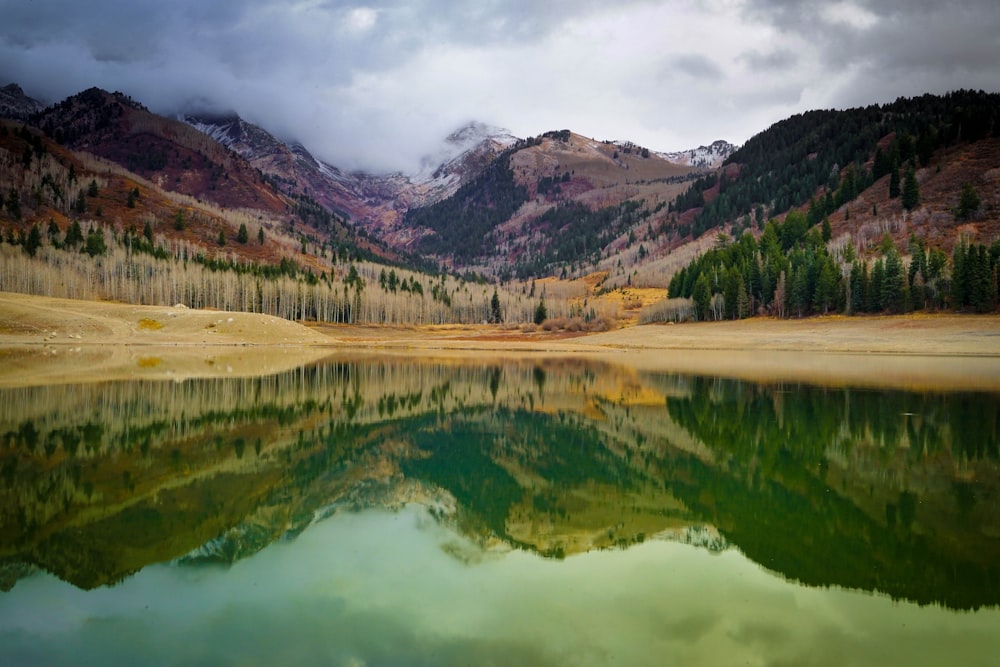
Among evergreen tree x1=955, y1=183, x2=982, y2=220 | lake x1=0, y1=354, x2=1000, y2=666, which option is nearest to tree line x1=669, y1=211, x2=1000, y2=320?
evergreen tree x1=955, y1=183, x2=982, y2=220

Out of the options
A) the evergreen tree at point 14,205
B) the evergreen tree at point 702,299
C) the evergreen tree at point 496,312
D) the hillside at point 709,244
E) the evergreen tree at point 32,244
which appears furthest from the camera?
the evergreen tree at point 496,312

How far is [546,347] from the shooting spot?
8106 centimetres

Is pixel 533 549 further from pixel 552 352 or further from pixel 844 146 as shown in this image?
pixel 844 146

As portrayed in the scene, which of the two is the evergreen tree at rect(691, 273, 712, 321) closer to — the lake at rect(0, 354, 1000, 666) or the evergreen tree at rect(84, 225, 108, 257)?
the lake at rect(0, 354, 1000, 666)

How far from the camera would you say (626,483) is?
43.4 ft

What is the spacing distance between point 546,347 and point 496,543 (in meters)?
71.9

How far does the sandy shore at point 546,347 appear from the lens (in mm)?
38594

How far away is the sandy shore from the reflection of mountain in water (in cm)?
1319

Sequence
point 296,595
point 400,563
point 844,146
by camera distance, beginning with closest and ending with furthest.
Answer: point 296,595 → point 400,563 → point 844,146

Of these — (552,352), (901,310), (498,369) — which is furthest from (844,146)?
(498,369)

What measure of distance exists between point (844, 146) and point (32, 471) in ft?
655

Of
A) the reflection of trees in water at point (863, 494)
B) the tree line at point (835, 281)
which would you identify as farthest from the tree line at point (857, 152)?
the reflection of trees in water at point (863, 494)

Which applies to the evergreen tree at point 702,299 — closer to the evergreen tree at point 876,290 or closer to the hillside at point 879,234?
the hillside at point 879,234

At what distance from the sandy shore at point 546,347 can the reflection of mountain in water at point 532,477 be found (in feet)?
43.3
